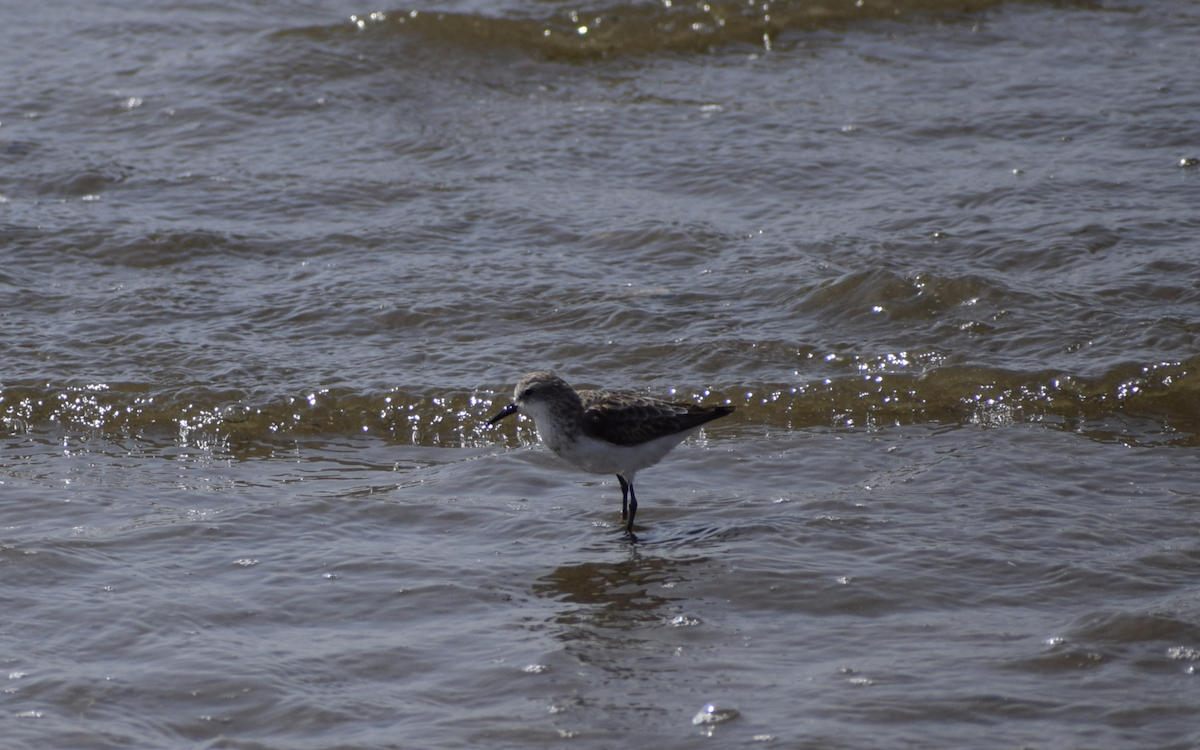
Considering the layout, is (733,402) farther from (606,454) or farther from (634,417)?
(606,454)

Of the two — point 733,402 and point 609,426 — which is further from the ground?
point 609,426

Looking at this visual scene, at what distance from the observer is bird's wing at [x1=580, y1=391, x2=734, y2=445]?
17.4 feet

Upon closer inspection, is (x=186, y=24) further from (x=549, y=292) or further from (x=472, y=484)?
(x=472, y=484)

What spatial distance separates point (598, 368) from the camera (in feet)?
23.1

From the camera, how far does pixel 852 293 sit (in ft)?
24.7

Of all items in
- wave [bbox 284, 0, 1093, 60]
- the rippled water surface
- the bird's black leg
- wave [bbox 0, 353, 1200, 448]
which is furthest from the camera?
wave [bbox 284, 0, 1093, 60]

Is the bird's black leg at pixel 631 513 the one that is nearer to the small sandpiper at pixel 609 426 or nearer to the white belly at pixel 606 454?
the small sandpiper at pixel 609 426

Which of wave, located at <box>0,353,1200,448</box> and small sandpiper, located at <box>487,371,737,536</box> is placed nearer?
small sandpiper, located at <box>487,371,737,536</box>

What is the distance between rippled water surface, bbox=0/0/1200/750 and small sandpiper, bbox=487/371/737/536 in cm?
27

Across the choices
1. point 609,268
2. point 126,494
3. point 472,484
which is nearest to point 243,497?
point 126,494

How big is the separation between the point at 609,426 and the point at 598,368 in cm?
176

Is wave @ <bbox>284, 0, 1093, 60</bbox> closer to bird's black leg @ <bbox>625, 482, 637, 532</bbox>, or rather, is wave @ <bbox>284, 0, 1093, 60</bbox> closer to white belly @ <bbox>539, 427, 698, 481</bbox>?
white belly @ <bbox>539, 427, 698, 481</bbox>

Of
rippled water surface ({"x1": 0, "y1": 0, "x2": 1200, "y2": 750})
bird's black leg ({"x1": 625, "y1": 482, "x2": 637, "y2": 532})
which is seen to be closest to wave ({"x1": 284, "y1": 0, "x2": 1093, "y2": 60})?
rippled water surface ({"x1": 0, "y1": 0, "x2": 1200, "y2": 750})

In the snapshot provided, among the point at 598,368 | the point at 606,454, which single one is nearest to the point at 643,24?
the point at 598,368
